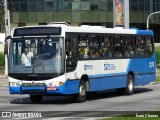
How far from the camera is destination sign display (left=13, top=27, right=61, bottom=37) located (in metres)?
21.4

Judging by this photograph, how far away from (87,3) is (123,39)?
6272 centimetres

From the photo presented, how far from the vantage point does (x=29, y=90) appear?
21234mm

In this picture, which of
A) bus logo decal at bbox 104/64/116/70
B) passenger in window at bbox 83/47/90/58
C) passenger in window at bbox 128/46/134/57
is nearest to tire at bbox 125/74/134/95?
passenger in window at bbox 128/46/134/57

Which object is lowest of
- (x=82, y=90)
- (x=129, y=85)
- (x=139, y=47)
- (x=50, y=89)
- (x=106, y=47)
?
(x=129, y=85)

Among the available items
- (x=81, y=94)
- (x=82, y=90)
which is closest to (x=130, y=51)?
(x=82, y=90)

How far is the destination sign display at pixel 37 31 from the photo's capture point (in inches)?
844

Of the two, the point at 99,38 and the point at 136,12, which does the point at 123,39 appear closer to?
the point at 99,38

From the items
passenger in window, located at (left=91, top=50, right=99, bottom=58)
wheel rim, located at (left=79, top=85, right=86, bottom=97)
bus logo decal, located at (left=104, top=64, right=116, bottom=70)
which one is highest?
passenger in window, located at (left=91, top=50, right=99, bottom=58)

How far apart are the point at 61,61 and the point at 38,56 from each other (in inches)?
34.1

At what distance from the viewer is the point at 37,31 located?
71.1 ft

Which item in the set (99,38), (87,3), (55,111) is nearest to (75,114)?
(55,111)

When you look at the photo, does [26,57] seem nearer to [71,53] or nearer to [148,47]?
[71,53]

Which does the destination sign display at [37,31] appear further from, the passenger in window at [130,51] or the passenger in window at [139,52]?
the passenger in window at [139,52]

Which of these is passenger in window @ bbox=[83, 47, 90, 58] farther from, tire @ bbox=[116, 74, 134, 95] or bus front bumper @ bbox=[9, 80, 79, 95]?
tire @ bbox=[116, 74, 134, 95]
